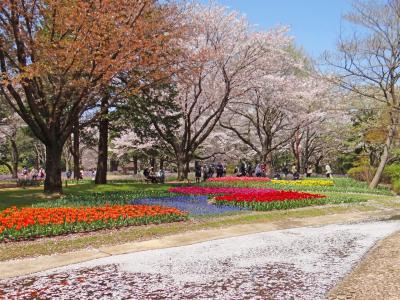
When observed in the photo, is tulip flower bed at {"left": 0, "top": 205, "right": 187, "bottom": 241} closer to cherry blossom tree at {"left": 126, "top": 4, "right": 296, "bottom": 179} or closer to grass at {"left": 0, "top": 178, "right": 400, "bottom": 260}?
→ grass at {"left": 0, "top": 178, "right": 400, "bottom": 260}

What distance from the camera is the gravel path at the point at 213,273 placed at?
668 centimetres

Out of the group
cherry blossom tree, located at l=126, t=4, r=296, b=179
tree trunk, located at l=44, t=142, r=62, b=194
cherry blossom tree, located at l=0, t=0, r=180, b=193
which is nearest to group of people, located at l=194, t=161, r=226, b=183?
cherry blossom tree, located at l=126, t=4, r=296, b=179

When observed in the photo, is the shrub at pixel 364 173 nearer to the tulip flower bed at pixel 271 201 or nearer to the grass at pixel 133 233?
the tulip flower bed at pixel 271 201

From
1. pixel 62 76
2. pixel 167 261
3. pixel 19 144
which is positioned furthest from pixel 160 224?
pixel 19 144

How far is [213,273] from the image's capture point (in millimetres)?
7863

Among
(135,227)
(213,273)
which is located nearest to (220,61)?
(135,227)

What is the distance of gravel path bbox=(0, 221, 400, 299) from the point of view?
263 inches

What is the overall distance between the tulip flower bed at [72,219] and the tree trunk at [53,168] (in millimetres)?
6770

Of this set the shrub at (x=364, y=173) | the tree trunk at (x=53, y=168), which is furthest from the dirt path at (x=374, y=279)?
the shrub at (x=364, y=173)

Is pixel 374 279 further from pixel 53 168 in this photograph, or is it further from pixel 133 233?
pixel 53 168

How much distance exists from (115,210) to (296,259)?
238 inches

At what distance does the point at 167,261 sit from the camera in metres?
8.73

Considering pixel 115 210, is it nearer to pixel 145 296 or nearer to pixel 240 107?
pixel 145 296

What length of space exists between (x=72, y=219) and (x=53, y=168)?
8.80 m
